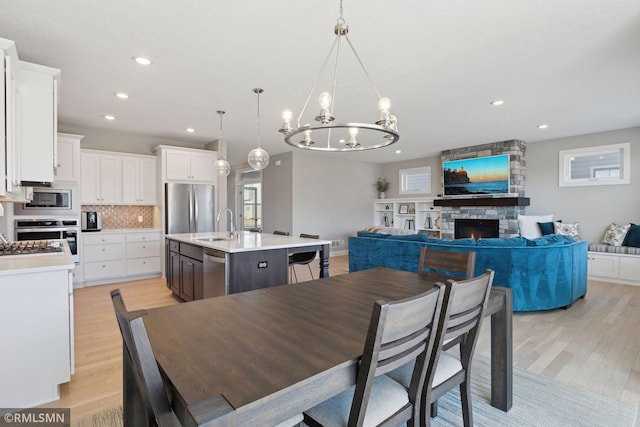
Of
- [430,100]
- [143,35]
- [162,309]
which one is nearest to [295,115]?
[430,100]

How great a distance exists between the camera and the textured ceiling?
7.16 ft

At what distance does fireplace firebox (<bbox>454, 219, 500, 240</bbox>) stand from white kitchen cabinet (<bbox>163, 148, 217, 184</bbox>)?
5.42 meters

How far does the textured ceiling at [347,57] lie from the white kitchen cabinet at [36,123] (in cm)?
24

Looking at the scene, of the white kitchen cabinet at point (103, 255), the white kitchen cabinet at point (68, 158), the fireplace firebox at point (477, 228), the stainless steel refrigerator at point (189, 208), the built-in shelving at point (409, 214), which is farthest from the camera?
the built-in shelving at point (409, 214)

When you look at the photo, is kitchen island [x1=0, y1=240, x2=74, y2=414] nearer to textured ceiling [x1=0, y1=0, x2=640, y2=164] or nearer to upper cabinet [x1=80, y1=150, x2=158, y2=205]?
textured ceiling [x1=0, y1=0, x2=640, y2=164]

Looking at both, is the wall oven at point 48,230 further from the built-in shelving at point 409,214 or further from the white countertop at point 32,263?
the built-in shelving at point 409,214

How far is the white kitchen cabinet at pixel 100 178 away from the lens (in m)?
5.06

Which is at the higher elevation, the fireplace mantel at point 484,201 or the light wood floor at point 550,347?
the fireplace mantel at point 484,201

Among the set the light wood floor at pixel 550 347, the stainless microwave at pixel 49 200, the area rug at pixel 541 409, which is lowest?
the area rug at pixel 541 409

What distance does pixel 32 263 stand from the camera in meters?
2.03

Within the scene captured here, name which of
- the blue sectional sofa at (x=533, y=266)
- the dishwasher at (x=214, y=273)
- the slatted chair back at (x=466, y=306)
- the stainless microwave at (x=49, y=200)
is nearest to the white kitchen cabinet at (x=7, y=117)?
the dishwasher at (x=214, y=273)

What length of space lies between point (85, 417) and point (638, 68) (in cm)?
530

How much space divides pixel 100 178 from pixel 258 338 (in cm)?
533

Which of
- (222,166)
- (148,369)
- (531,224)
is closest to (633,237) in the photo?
(531,224)
